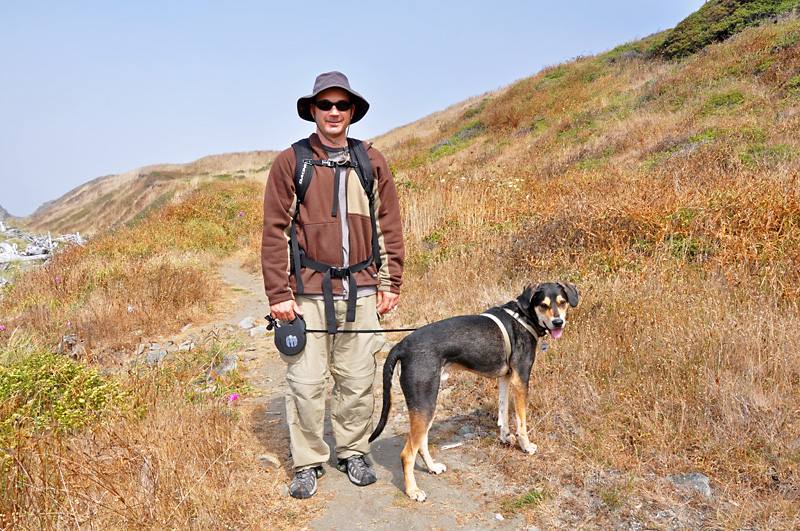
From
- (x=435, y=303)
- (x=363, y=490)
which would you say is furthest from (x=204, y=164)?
(x=363, y=490)

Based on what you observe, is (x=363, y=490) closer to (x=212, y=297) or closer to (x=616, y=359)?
(x=616, y=359)

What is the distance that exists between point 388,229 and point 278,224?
29.2 inches

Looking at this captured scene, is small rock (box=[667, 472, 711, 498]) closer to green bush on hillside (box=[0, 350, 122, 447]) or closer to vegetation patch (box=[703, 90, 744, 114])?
Result: green bush on hillside (box=[0, 350, 122, 447])

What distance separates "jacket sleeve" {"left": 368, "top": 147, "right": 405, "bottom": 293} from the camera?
3.18 metres

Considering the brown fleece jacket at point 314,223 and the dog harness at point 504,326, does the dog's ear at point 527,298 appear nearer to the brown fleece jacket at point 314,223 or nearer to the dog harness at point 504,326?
the dog harness at point 504,326

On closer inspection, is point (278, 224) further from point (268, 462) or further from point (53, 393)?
point (53, 393)

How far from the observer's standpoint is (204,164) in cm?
4028

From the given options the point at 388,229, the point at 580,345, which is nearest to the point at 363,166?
the point at 388,229

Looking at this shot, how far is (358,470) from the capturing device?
3203 mm

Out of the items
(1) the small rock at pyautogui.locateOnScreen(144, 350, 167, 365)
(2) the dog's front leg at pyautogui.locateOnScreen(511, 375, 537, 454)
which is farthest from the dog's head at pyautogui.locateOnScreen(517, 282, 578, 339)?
(1) the small rock at pyautogui.locateOnScreen(144, 350, 167, 365)

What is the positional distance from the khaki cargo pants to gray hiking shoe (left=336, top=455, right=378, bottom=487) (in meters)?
0.05

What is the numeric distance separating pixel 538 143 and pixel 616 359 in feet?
46.8

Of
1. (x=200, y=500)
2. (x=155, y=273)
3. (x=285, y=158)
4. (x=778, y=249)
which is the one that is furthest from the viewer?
(x=155, y=273)

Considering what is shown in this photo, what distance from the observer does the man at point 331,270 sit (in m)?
2.95
